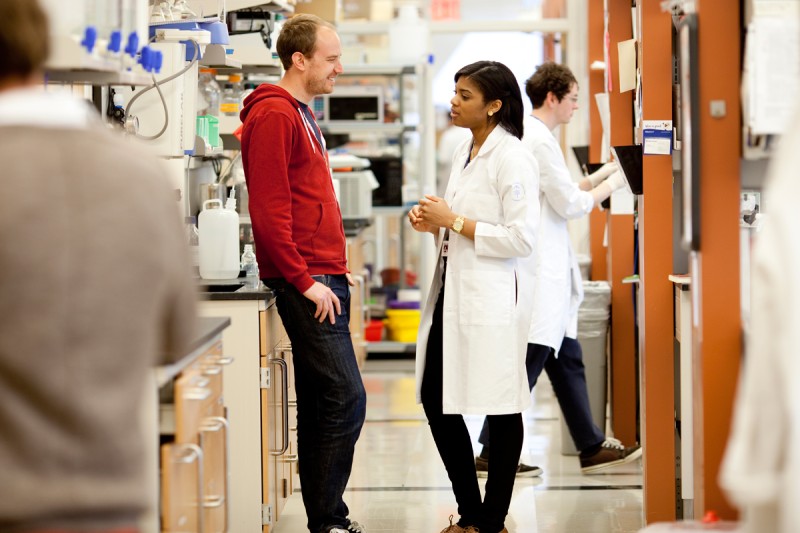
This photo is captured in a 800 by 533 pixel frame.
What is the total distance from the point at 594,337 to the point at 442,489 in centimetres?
108

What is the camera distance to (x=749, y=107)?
8.16 feet

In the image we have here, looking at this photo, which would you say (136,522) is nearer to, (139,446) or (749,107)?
(139,446)

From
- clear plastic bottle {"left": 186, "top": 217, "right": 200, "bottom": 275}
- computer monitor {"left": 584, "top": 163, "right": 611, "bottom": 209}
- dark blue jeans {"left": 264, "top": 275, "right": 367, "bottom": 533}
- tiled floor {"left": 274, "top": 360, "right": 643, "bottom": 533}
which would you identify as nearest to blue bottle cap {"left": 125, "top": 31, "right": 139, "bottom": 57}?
dark blue jeans {"left": 264, "top": 275, "right": 367, "bottom": 533}

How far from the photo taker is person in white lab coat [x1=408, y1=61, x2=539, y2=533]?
11.7 ft

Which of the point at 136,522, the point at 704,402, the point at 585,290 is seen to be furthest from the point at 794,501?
the point at 585,290

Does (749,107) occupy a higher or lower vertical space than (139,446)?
higher

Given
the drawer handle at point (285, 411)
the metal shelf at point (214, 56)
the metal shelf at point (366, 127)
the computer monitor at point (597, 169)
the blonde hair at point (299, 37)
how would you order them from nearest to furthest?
the blonde hair at point (299, 37)
the drawer handle at point (285, 411)
the metal shelf at point (214, 56)
the computer monitor at point (597, 169)
the metal shelf at point (366, 127)

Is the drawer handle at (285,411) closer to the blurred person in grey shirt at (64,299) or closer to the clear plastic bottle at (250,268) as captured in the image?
the clear plastic bottle at (250,268)

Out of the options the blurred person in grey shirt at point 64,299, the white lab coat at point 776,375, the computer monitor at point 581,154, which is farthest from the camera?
the computer monitor at point 581,154

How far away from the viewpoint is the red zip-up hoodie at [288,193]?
3.47 meters

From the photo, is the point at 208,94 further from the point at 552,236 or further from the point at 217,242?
the point at 552,236

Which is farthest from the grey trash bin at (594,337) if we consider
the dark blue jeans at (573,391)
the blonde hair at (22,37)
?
the blonde hair at (22,37)

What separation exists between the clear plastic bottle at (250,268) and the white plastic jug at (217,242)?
79mm

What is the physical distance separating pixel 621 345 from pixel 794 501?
137 inches
